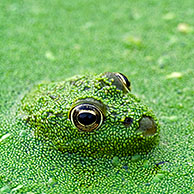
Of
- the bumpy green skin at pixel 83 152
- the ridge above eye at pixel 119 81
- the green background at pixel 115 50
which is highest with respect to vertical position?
the green background at pixel 115 50

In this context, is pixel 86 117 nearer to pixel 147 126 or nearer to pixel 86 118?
pixel 86 118

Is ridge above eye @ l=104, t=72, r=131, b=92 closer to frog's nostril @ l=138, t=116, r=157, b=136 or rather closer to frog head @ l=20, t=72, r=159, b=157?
frog head @ l=20, t=72, r=159, b=157

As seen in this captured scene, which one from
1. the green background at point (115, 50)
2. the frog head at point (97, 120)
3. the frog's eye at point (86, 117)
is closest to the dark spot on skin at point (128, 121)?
the frog head at point (97, 120)

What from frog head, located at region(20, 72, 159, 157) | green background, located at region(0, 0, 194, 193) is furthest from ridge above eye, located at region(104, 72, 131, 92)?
green background, located at region(0, 0, 194, 193)

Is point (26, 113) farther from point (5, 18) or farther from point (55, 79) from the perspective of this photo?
point (5, 18)

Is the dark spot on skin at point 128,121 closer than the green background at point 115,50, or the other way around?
the dark spot on skin at point 128,121

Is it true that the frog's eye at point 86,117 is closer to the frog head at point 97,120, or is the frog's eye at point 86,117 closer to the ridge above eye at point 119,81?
the frog head at point 97,120

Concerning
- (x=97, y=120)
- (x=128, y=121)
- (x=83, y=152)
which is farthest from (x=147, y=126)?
(x=83, y=152)
